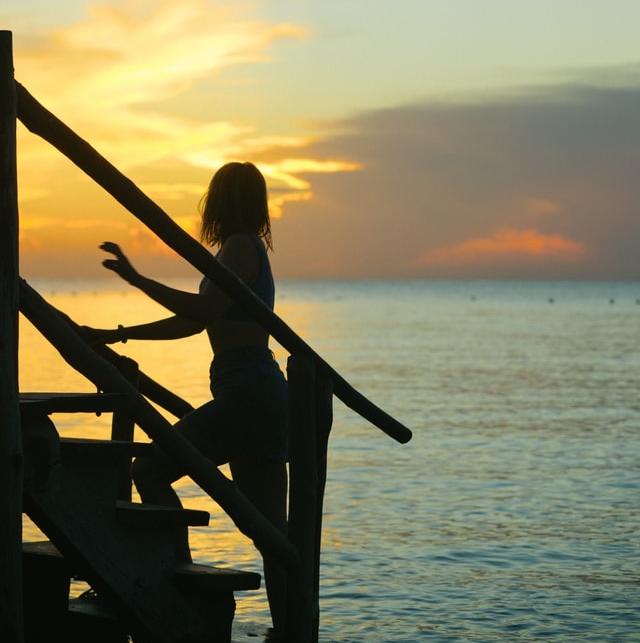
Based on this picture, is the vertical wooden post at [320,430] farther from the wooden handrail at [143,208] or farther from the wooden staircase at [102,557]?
the wooden staircase at [102,557]

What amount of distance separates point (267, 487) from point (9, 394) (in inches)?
60.5

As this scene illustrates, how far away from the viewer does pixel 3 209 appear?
4.83 metres

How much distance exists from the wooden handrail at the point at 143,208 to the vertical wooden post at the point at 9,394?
38 centimetres

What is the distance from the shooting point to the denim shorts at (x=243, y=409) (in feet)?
18.8

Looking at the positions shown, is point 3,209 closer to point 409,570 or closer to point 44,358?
point 409,570

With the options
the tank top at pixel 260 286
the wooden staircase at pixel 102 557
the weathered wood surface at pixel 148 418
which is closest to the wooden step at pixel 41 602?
the wooden staircase at pixel 102 557

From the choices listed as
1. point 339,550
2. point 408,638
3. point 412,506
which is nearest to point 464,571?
point 339,550

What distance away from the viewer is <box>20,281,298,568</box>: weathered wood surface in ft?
17.3

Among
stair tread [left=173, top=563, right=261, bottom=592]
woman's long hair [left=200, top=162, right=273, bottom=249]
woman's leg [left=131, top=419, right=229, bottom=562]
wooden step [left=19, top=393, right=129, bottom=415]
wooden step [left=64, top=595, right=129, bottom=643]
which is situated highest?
woman's long hair [left=200, top=162, right=273, bottom=249]

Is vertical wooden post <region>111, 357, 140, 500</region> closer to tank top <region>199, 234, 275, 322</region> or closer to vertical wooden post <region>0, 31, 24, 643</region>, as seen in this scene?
tank top <region>199, 234, 275, 322</region>

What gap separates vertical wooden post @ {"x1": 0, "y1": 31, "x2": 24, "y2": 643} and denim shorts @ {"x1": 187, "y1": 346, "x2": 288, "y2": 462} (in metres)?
1.09

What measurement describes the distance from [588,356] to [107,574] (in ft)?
134

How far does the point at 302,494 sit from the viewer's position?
19.9 feet

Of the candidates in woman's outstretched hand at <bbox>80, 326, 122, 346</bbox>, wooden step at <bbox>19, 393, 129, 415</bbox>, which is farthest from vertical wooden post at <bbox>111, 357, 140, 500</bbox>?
wooden step at <bbox>19, 393, 129, 415</bbox>
